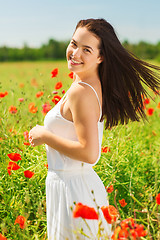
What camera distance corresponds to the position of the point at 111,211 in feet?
4.28

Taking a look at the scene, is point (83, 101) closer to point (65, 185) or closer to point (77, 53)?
point (77, 53)

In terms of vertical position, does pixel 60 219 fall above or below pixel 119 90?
below

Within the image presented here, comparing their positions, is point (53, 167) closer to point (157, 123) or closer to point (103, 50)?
point (103, 50)

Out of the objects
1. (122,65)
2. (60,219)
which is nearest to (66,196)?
(60,219)

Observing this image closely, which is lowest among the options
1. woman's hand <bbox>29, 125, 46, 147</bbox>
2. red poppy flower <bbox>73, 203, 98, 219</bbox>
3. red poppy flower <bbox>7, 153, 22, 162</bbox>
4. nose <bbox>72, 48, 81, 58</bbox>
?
red poppy flower <bbox>7, 153, 22, 162</bbox>

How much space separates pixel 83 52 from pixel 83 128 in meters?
0.35

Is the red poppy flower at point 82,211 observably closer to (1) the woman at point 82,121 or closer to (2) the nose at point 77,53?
(1) the woman at point 82,121

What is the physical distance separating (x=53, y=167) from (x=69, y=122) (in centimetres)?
25

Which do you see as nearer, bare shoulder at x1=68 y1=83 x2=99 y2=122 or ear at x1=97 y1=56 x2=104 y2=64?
bare shoulder at x1=68 y1=83 x2=99 y2=122

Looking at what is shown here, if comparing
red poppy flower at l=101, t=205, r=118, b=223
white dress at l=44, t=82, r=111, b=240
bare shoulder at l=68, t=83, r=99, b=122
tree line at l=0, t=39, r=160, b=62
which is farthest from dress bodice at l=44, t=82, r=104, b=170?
tree line at l=0, t=39, r=160, b=62

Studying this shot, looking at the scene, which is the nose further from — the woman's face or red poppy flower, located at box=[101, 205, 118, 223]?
red poppy flower, located at box=[101, 205, 118, 223]

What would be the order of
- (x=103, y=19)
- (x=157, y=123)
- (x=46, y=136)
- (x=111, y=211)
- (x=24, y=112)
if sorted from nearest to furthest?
(x=111, y=211) → (x=46, y=136) → (x=103, y=19) → (x=24, y=112) → (x=157, y=123)

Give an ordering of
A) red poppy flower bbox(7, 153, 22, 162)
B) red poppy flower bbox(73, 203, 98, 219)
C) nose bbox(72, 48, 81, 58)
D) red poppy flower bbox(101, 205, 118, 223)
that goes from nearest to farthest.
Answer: red poppy flower bbox(73, 203, 98, 219), red poppy flower bbox(101, 205, 118, 223), nose bbox(72, 48, 81, 58), red poppy flower bbox(7, 153, 22, 162)

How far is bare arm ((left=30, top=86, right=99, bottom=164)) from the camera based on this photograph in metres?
1.31
